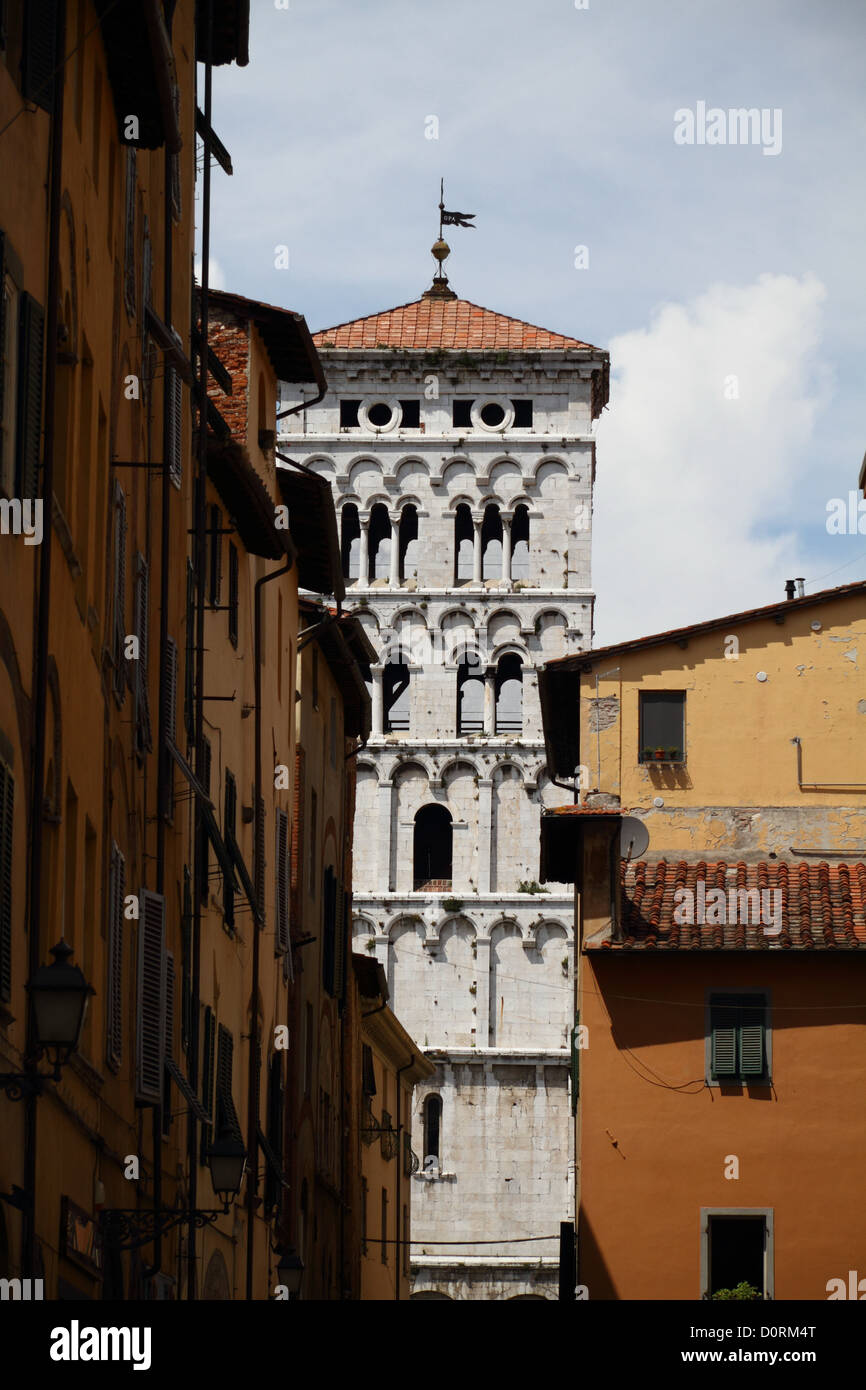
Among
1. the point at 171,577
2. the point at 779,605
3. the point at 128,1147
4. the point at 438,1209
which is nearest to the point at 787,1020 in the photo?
the point at 779,605

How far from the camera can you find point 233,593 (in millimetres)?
29094

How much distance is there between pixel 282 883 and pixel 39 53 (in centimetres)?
1906

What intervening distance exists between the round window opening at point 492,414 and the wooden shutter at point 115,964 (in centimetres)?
5534

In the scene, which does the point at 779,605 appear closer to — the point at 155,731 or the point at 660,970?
the point at 660,970

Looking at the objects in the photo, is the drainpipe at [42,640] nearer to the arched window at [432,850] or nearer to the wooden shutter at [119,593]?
the wooden shutter at [119,593]

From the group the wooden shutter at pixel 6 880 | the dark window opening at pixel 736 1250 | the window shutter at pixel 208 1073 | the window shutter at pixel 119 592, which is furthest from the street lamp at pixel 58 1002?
the dark window opening at pixel 736 1250

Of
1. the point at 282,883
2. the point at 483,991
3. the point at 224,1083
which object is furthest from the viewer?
the point at 483,991

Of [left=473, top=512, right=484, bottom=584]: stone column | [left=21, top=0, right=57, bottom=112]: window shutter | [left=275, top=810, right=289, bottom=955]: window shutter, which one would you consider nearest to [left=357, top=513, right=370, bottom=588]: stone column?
[left=473, top=512, right=484, bottom=584]: stone column

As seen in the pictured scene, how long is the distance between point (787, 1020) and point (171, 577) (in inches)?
502

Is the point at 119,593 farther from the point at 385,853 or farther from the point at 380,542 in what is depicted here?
the point at 380,542

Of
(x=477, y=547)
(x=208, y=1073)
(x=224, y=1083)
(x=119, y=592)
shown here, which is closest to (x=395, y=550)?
(x=477, y=547)

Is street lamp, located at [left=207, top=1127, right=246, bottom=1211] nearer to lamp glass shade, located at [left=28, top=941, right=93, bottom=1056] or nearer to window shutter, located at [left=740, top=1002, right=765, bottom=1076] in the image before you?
lamp glass shade, located at [left=28, top=941, right=93, bottom=1056]

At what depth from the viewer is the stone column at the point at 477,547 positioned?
7312cm

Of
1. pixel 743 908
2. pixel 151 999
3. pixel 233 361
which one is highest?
pixel 233 361
